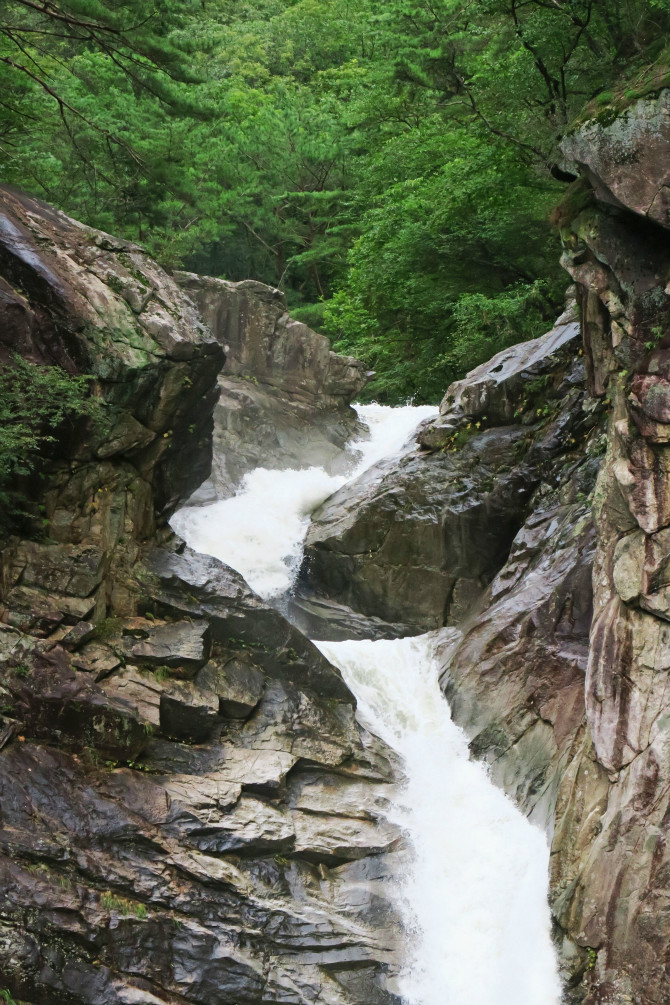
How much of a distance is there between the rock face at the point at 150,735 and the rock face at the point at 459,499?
3369mm

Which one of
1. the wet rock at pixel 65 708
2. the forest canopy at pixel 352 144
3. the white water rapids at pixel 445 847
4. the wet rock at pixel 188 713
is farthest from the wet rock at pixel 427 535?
the wet rock at pixel 65 708

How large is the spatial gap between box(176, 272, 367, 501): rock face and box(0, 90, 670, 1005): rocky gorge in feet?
17.4

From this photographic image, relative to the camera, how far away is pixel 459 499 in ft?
47.2

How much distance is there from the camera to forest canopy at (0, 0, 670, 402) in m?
9.88

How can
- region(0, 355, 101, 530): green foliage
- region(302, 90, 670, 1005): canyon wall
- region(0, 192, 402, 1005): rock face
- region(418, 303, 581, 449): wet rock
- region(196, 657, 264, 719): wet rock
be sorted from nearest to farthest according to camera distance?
region(302, 90, 670, 1005): canyon wall
region(0, 192, 402, 1005): rock face
region(0, 355, 101, 530): green foliage
region(196, 657, 264, 719): wet rock
region(418, 303, 581, 449): wet rock

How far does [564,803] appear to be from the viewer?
8.82 m

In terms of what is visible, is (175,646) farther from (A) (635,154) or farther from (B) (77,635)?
(A) (635,154)

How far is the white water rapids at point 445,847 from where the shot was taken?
27.7ft

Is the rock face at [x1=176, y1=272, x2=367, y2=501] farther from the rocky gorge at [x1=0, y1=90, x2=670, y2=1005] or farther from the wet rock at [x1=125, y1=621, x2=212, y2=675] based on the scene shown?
the wet rock at [x1=125, y1=621, x2=212, y2=675]

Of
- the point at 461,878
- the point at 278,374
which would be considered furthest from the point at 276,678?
the point at 278,374

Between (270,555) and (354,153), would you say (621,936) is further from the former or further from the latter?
(354,153)

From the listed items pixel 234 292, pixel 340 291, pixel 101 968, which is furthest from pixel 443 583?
pixel 340 291

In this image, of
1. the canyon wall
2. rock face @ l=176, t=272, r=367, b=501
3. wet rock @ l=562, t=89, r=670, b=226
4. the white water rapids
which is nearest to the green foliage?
the white water rapids

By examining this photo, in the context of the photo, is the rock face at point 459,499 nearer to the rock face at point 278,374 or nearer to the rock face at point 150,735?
the rock face at point 150,735
